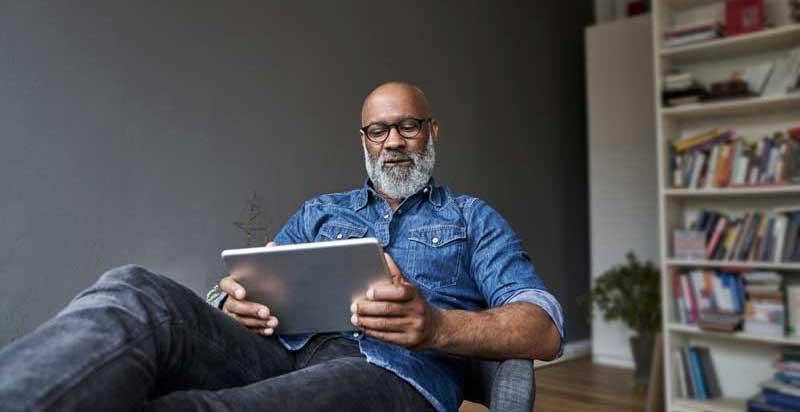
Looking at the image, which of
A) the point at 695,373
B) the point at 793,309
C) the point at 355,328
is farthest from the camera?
the point at 695,373

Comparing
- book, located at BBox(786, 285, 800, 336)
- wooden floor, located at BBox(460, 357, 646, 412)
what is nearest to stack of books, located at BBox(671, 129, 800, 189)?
book, located at BBox(786, 285, 800, 336)

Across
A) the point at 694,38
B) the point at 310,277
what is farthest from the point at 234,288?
the point at 694,38

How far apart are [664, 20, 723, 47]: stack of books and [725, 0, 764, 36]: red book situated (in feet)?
0.17

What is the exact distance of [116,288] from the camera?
904mm

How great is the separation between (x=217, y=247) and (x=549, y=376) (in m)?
2.00

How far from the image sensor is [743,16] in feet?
9.25

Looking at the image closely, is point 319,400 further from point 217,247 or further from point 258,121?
point 258,121

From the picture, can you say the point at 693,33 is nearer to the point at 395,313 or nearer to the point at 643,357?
the point at 643,357

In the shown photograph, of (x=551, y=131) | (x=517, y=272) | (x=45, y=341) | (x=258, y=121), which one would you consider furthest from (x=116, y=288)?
(x=551, y=131)

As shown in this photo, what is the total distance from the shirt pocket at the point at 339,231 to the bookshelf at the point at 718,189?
1.92 metres

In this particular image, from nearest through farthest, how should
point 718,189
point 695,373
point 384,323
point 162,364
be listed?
point 162,364 < point 384,323 < point 718,189 < point 695,373

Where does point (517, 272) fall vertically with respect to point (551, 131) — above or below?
below

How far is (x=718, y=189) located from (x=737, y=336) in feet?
2.15

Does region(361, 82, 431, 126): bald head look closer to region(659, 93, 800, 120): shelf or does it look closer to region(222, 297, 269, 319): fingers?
region(222, 297, 269, 319): fingers
